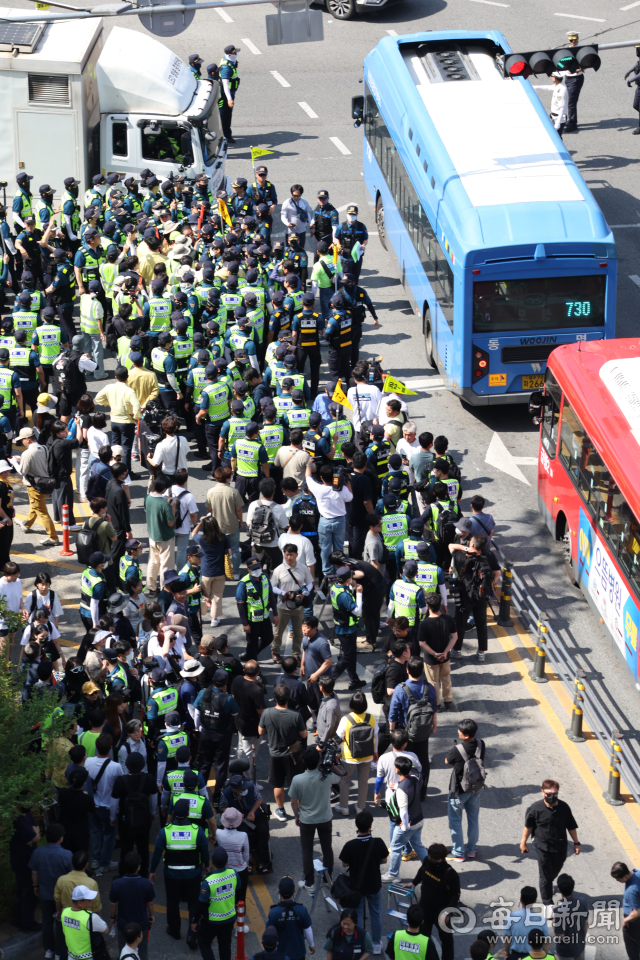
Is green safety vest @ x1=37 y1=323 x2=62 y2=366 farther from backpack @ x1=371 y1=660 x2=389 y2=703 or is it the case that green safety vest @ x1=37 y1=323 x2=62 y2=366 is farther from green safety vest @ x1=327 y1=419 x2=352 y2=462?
backpack @ x1=371 y1=660 x2=389 y2=703

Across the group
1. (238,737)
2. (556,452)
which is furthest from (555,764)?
(556,452)

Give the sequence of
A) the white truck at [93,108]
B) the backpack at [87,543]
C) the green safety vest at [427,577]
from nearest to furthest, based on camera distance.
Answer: the green safety vest at [427,577] < the backpack at [87,543] < the white truck at [93,108]

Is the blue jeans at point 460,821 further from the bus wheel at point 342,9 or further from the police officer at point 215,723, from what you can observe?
the bus wheel at point 342,9

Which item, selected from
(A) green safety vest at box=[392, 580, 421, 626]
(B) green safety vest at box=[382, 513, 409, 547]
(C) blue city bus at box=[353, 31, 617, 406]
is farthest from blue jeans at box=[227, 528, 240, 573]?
Answer: (C) blue city bus at box=[353, 31, 617, 406]

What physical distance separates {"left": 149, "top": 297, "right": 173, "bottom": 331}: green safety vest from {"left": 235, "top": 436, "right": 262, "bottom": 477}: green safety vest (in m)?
3.36

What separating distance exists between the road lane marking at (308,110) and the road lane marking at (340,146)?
137cm

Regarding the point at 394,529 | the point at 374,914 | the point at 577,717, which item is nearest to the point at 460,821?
the point at 374,914

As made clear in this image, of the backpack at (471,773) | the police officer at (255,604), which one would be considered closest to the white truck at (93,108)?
the police officer at (255,604)

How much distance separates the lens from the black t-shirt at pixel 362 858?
34.9ft

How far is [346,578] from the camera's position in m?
13.6

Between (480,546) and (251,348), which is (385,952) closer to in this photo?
(480,546)

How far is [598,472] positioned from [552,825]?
15.4 ft

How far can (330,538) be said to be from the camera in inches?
613

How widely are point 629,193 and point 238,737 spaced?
17360 mm
